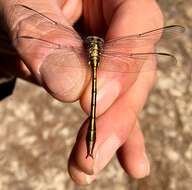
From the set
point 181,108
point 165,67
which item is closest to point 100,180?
point 181,108

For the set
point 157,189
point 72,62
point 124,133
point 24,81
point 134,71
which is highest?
point 72,62

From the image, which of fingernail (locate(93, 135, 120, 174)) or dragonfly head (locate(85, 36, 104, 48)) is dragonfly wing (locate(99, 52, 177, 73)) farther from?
fingernail (locate(93, 135, 120, 174))

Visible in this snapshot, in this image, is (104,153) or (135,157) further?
(135,157)

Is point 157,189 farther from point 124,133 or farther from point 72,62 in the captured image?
point 72,62

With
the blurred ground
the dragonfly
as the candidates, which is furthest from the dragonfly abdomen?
the blurred ground

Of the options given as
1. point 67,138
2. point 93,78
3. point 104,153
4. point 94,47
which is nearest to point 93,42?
point 94,47

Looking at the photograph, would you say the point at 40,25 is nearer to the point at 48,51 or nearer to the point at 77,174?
the point at 48,51

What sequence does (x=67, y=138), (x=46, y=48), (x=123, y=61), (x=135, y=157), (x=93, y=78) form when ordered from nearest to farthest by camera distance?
(x=46, y=48)
(x=93, y=78)
(x=123, y=61)
(x=135, y=157)
(x=67, y=138)
